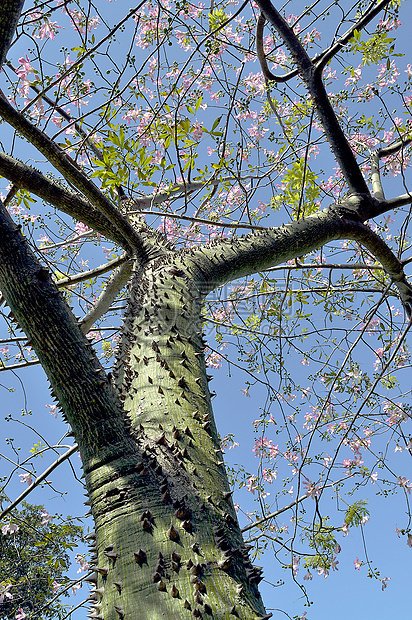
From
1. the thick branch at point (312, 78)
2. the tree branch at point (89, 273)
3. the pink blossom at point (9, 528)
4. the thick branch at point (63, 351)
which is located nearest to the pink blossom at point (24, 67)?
the tree branch at point (89, 273)

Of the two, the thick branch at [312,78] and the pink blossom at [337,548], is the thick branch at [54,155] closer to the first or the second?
the thick branch at [312,78]

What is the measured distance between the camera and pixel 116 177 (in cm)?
241

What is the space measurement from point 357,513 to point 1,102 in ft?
11.9

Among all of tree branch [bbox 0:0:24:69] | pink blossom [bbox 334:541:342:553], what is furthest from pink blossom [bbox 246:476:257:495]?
tree branch [bbox 0:0:24:69]

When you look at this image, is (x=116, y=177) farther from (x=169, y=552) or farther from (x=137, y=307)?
(x=169, y=552)

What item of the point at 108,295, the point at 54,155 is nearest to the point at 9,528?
the point at 108,295

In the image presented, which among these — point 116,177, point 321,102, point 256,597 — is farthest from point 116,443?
point 321,102

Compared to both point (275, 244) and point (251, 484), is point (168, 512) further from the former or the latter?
point (251, 484)

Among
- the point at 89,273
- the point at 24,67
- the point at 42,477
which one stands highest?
the point at 24,67

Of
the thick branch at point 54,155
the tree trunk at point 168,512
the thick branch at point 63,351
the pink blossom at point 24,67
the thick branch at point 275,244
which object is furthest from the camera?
the pink blossom at point 24,67

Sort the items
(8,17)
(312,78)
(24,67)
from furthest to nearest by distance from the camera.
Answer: (24,67), (312,78), (8,17)

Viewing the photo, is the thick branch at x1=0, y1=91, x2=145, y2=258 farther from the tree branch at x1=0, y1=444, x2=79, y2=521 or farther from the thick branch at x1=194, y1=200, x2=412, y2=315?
the tree branch at x1=0, y1=444, x2=79, y2=521

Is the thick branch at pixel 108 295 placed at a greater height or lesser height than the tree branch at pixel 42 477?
greater

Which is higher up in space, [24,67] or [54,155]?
[24,67]
